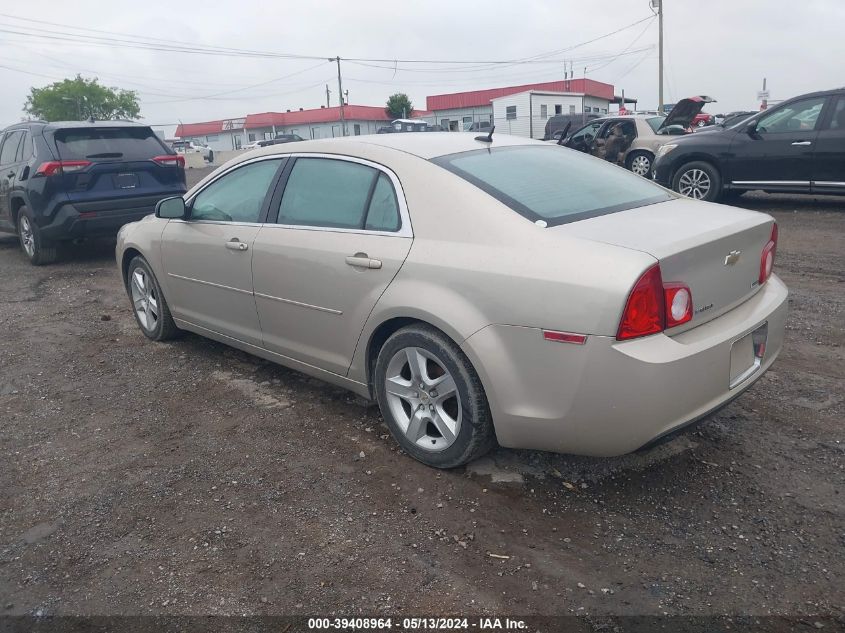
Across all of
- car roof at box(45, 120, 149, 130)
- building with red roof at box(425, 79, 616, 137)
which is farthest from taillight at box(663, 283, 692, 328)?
building with red roof at box(425, 79, 616, 137)

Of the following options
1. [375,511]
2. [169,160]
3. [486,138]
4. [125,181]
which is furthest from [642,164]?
[375,511]

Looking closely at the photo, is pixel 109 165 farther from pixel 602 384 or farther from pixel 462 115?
pixel 462 115

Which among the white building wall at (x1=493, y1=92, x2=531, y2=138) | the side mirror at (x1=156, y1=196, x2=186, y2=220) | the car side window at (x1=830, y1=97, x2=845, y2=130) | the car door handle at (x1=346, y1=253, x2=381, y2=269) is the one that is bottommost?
the car door handle at (x1=346, y1=253, x2=381, y2=269)

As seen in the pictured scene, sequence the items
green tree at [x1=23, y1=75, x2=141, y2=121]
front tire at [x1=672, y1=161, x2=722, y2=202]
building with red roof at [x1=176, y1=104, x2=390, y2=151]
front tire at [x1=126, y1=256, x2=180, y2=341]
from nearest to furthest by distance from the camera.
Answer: front tire at [x1=126, y1=256, x2=180, y2=341] < front tire at [x1=672, y1=161, x2=722, y2=202] < building with red roof at [x1=176, y1=104, x2=390, y2=151] < green tree at [x1=23, y1=75, x2=141, y2=121]

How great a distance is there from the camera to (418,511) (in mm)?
3057

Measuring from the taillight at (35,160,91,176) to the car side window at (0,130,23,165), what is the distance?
115 centimetres

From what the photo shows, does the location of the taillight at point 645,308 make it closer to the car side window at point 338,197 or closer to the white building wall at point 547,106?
the car side window at point 338,197

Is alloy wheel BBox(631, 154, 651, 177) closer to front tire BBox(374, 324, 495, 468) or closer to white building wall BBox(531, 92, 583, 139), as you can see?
front tire BBox(374, 324, 495, 468)

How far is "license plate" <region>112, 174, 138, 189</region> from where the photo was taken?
8445 millimetres

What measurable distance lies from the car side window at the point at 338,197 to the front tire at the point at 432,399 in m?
0.61

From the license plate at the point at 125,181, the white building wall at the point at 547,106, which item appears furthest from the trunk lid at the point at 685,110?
the white building wall at the point at 547,106

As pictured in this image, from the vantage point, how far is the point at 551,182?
11.5 feet

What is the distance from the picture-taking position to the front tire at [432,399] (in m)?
3.10

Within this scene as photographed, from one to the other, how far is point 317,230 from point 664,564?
2344 mm
